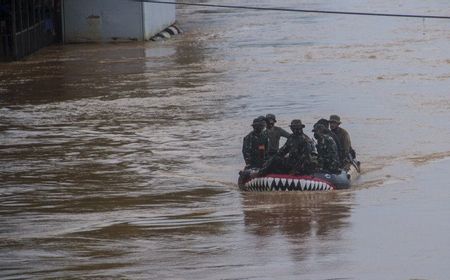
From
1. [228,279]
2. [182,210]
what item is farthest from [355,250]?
[182,210]

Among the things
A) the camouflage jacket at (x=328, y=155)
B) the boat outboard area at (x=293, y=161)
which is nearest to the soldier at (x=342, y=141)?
the boat outboard area at (x=293, y=161)

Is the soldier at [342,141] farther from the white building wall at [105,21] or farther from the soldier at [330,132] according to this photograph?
the white building wall at [105,21]

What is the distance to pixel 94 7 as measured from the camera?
4925 cm

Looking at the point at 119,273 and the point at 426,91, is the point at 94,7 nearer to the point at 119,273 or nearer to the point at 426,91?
the point at 426,91

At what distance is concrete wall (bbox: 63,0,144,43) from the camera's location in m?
49.0

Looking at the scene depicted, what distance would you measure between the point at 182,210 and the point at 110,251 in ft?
11.0

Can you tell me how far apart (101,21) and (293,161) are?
30.7 m

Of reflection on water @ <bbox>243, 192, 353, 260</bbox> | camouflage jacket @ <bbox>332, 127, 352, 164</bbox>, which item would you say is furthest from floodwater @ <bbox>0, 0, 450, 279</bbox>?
camouflage jacket @ <bbox>332, 127, 352, 164</bbox>

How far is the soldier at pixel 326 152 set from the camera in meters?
20.6

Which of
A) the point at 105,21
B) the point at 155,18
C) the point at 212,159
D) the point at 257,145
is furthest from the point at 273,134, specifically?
the point at 155,18

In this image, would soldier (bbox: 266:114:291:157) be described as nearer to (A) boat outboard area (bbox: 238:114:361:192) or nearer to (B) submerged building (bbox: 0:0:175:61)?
(A) boat outboard area (bbox: 238:114:361:192)

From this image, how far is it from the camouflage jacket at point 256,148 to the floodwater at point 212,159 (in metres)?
0.68

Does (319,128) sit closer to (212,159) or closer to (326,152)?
(326,152)

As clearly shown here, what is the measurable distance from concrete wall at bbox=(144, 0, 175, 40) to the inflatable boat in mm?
28997
